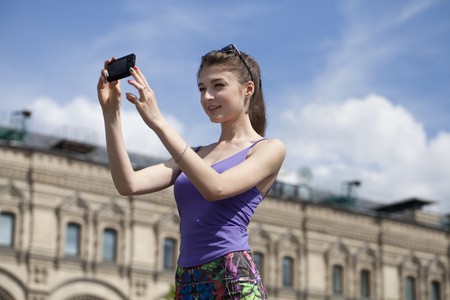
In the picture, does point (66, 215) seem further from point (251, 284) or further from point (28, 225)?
point (251, 284)

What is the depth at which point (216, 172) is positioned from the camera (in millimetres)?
3363

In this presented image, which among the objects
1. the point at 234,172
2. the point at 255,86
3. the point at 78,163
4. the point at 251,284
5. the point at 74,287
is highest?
the point at 78,163

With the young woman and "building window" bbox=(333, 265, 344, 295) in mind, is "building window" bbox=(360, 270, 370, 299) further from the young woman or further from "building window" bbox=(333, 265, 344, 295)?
the young woman

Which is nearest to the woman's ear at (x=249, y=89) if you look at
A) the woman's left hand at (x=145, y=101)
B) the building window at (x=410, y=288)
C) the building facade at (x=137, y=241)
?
the woman's left hand at (x=145, y=101)

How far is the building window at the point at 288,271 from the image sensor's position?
3675 cm

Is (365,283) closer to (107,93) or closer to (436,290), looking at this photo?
(436,290)

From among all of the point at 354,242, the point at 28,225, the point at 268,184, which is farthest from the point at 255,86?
the point at 354,242

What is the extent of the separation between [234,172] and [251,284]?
1.66 ft

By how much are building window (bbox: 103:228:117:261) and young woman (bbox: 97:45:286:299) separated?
93.8ft

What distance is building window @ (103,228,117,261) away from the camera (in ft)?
105

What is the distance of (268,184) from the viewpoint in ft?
12.2

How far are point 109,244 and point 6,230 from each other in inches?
176

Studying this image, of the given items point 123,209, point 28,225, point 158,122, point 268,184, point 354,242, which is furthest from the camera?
point 354,242

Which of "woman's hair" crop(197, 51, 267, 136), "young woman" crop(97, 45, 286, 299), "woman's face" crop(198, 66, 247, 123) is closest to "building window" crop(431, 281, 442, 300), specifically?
"woman's hair" crop(197, 51, 267, 136)
